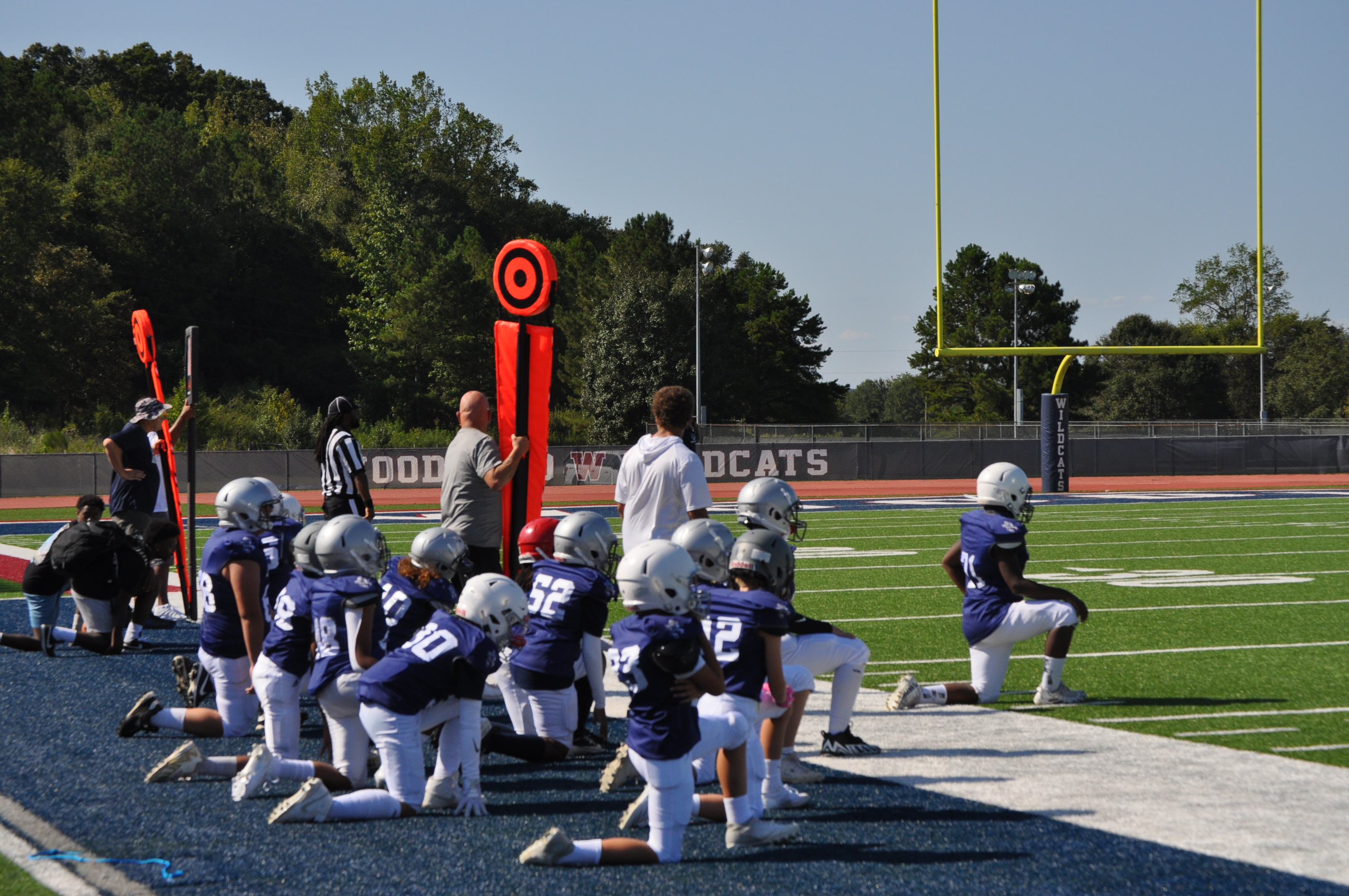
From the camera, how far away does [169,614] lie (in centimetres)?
1022

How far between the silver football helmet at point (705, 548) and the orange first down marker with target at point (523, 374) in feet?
7.08

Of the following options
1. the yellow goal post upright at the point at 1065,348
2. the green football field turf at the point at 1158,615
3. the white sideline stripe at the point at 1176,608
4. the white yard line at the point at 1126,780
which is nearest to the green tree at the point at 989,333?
the yellow goal post upright at the point at 1065,348

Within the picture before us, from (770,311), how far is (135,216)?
33069mm

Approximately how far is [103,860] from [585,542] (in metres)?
2.18

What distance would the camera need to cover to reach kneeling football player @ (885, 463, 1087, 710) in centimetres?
645

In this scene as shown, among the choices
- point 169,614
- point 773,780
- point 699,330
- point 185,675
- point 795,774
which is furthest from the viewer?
point 699,330

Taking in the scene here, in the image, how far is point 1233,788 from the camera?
491cm

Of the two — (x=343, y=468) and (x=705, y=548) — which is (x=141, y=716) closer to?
(x=343, y=468)

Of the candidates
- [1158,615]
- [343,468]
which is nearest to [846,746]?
[343,468]

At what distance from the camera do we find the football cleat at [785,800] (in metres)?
4.71

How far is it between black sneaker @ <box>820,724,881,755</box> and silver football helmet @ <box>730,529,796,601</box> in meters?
1.23

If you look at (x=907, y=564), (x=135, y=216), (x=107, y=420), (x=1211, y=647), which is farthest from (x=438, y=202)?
(x=1211, y=647)

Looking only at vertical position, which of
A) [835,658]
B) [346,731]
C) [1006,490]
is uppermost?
[1006,490]

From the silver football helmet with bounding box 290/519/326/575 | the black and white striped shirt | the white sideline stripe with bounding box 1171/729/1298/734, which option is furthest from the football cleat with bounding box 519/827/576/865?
the black and white striped shirt
